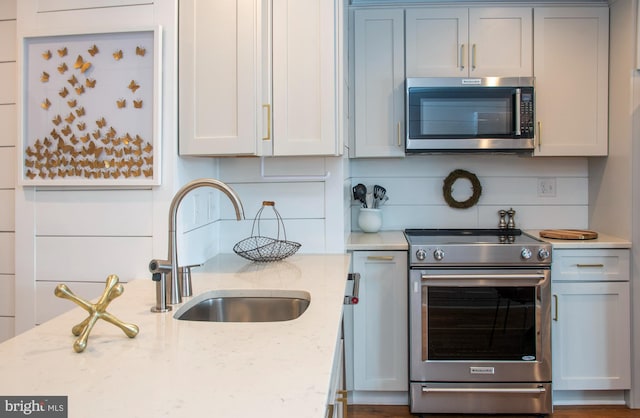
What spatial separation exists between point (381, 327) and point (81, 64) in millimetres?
1865

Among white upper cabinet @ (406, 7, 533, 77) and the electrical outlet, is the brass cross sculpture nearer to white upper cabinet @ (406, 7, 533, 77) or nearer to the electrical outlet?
white upper cabinet @ (406, 7, 533, 77)

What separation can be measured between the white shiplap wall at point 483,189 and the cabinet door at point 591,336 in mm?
620

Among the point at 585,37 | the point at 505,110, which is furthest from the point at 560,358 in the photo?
the point at 585,37

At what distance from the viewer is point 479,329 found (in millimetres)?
2695

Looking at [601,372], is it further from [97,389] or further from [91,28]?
[91,28]

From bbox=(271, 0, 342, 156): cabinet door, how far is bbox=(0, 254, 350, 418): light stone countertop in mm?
859

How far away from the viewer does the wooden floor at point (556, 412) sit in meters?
2.72

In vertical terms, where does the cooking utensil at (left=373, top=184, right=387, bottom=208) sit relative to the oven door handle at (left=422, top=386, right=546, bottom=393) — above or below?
above

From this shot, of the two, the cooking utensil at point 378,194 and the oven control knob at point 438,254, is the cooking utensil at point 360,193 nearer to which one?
the cooking utensil at point 378,194

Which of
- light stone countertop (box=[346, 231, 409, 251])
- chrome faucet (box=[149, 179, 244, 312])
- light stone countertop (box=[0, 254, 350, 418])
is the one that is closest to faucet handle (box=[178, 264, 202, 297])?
chrome faucet (box=[149, 179, 244, 312])

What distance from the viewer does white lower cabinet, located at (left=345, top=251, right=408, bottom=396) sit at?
2754 millimetres

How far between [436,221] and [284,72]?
1.54 m

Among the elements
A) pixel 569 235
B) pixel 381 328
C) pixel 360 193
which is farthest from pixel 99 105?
pixel 569 235

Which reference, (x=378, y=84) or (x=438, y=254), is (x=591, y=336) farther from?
(x=378, y=84)
